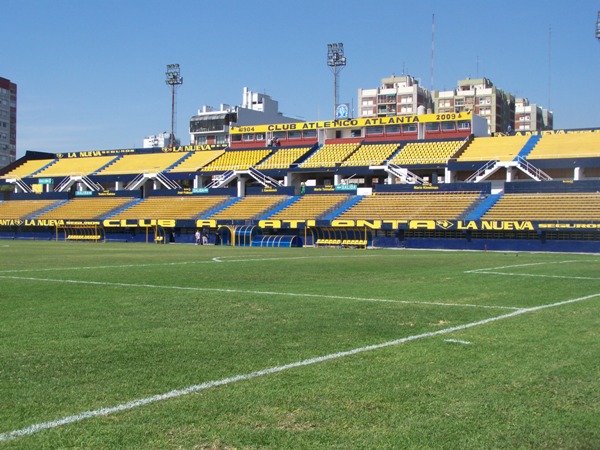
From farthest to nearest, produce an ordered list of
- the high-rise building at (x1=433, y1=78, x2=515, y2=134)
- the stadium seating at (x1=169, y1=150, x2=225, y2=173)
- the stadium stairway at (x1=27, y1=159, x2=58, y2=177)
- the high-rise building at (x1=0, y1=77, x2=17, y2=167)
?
the high-rise building at (x1=433, y1=78, x2=515, y2=134) < the high-rise building at (x1=0, y1=77, x2=17, y2=167) < the stadium stairway at (x1=27, y1=159, x2=58, y2=177) < the stadium seating at (x1=169, y1=150, x2=225, y2=173)

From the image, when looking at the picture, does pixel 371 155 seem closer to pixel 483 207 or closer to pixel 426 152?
pixel 426 152

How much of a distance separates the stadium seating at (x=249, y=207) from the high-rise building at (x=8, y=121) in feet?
324

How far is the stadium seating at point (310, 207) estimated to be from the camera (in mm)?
59312

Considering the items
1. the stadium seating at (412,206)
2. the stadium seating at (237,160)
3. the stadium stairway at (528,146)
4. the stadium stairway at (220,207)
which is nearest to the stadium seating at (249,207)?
the stadium stairway at (220,207)

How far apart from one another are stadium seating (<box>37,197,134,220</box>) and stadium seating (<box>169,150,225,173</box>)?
6.90 metres

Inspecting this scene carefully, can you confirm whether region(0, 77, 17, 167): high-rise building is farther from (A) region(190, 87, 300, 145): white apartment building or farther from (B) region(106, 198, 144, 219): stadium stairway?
(B) region(106, 198, 144, 219): stadium stairway

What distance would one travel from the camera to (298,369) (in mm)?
8398

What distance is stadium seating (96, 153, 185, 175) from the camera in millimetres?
80488

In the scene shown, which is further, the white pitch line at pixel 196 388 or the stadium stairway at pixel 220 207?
the stadium stairway at pixel 220 207

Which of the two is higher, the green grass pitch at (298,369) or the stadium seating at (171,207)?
the stadium seating at (171,207)

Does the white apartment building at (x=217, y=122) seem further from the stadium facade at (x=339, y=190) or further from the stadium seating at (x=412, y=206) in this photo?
the stadium seating at (x=412, y=206)

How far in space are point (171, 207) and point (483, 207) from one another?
3136cm

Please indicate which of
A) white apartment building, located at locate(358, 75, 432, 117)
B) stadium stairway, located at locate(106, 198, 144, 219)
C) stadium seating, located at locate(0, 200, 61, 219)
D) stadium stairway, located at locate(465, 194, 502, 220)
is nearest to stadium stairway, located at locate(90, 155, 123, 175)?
stadium seating, located at locate(0, 200, 61, 219)

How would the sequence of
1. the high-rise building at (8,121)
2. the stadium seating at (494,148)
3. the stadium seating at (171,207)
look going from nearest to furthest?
the stadium seating at (494,148) → the stadium seating at (171,207) → the high-rise building at (8,121)
